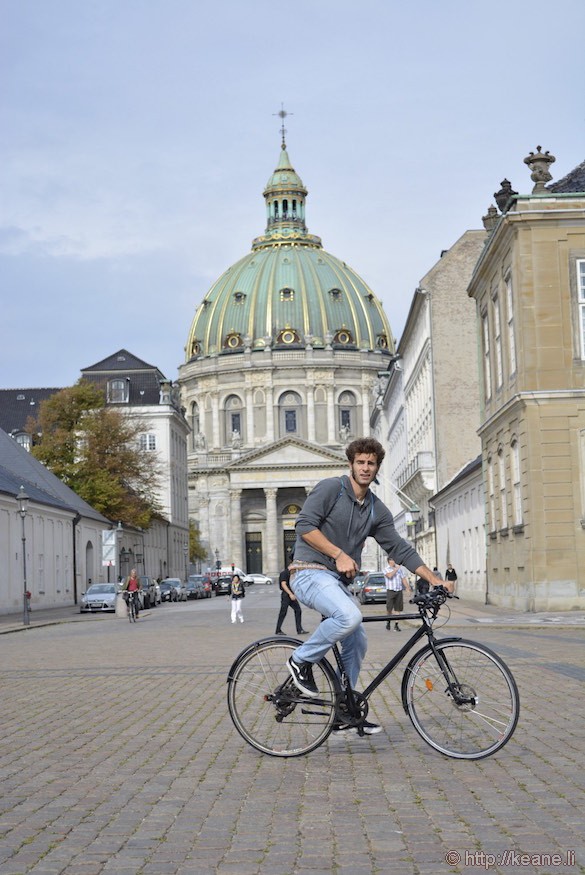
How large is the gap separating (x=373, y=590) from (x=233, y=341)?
98.5 metres

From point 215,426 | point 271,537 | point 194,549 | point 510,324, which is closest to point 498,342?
point 510,324

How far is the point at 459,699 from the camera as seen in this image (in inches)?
320

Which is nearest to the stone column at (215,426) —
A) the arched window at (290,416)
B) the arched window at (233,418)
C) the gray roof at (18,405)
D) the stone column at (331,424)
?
the arched window at (233,418)

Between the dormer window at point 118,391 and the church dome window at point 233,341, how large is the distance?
49144 millimetres

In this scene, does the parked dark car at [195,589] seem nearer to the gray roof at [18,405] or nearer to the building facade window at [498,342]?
the gray roof at [18,405]

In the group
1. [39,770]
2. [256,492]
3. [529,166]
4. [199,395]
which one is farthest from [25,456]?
[199,395]

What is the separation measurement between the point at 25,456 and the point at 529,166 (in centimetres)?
3167

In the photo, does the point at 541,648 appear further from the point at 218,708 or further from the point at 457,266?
the point at 457,266

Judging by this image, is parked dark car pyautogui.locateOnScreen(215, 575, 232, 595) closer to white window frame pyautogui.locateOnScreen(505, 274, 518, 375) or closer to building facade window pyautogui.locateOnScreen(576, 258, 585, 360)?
white window frame pyautogui.locateOnScreen(505, 274, 518, 375)

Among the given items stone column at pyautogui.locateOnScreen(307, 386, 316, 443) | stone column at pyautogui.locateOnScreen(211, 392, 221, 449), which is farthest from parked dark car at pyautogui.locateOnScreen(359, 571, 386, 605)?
stone column at pyautogui.locateOnScreen(211, 392, 221, 449)

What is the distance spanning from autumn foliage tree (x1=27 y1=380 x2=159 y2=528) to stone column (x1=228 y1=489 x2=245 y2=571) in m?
61.8

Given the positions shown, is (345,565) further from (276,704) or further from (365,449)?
(276,704)

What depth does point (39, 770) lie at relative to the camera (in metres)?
8.42

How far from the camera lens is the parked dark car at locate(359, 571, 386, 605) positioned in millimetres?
50156
